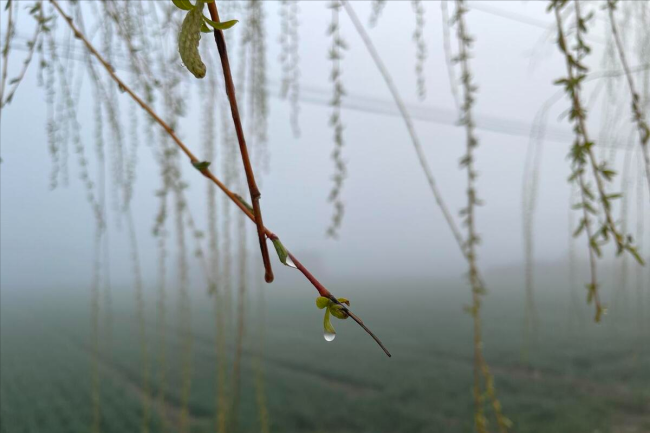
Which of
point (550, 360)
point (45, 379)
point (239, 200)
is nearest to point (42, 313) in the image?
point (45, 379)

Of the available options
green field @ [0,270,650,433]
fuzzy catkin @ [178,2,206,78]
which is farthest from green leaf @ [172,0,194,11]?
green field @ [0,270,650,433]

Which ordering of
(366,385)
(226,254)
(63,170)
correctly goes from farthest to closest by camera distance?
(366,385) → (226,254) → (63,170)

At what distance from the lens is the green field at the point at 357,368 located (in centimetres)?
105

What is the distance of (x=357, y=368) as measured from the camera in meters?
1.95

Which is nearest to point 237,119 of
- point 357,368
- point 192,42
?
point 192,42

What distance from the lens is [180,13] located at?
0.55 m

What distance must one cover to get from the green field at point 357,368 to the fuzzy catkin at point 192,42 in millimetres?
819

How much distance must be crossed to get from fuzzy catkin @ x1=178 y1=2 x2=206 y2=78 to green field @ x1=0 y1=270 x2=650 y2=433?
82cm

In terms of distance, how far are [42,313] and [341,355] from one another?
1.26m

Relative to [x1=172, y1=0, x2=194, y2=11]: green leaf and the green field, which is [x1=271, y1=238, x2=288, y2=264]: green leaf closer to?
[x1=172, y1=0, x2=194, y2=11]: green leaf

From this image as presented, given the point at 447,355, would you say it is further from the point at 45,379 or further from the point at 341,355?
the point at 45,379

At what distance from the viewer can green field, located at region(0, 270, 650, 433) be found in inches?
41.2

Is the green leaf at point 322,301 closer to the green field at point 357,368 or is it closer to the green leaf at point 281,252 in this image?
the green leaf at point 281,252

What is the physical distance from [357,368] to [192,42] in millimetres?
1936
